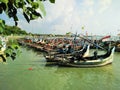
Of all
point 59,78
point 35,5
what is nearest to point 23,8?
point 35,5

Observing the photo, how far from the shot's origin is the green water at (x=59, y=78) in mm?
15523

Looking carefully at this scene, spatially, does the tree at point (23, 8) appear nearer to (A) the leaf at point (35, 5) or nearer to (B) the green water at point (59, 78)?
(A) the leaf at point (35, 5)

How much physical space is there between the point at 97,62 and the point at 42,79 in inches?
288

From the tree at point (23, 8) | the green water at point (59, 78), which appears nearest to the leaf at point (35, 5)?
the tree at point (23, 8)

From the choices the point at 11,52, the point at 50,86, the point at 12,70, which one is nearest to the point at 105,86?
the point at 50,86

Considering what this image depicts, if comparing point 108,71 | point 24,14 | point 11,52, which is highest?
point 24,14

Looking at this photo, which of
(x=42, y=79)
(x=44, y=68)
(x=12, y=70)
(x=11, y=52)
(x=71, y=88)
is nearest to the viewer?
(x=11, y=52)

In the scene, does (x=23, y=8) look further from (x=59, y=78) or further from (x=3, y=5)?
(x=59, y=78)

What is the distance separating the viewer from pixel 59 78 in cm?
1825

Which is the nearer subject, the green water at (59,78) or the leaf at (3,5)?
the leaf at (3,5)

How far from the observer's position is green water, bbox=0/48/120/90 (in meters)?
15.5

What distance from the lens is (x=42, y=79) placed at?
17.5 m

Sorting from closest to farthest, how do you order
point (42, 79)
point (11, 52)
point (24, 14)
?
point (24, 14) → point (11, 52) → point (42, 79)

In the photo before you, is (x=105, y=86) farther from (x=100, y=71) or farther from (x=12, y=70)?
(x=12, y=70)
